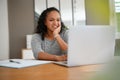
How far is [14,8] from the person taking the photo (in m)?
3.64

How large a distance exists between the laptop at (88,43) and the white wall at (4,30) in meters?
2.78

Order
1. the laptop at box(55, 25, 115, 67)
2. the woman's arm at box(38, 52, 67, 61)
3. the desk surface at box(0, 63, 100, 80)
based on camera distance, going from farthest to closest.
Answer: the woman's arm at box(38, 52, 67, 61), the laptop at box(55, 25, 115, 67), the desk surface at box(0, 63, 100, 80)

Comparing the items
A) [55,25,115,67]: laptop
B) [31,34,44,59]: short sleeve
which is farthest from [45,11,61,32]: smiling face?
[55,25,115,67]: laptop

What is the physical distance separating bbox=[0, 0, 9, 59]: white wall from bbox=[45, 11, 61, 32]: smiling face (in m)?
1.92

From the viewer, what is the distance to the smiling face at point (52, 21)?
72.6 inches

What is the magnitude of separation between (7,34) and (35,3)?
2.60ft

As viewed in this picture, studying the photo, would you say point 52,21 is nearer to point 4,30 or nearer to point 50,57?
point 50,57

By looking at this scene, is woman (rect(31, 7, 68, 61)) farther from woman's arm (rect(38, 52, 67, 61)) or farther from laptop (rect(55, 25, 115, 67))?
laptop (rect(55, 25, 115, 67))

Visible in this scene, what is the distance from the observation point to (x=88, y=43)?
1045 mm

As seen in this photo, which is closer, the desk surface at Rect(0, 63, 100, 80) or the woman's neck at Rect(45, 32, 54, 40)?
the desk surface at Rect(0, 63, 100, 80)

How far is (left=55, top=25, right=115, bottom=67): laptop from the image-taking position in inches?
39.5

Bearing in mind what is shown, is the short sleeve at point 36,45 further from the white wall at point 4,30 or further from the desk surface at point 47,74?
the white wall at point 4,30

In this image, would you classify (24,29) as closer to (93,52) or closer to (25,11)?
(25,11)

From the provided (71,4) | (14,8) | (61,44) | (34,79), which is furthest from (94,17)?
(34,79)
